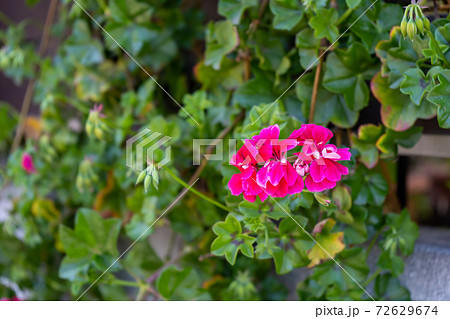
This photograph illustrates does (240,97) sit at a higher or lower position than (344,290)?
higher

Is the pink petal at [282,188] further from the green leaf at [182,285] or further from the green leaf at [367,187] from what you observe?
the green leaf at [182,285]

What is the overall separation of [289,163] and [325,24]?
30cm

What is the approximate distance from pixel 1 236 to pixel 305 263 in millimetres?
907

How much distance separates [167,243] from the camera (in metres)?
1.23

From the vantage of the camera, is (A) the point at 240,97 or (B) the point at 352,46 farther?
(A) the point at 240,97

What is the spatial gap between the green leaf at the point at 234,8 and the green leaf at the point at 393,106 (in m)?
0.26

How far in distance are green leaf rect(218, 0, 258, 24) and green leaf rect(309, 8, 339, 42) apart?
0.50ft

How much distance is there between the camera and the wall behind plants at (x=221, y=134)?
0.72m

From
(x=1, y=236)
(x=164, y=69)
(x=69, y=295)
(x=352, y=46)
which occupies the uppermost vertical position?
(x=352, y=46)

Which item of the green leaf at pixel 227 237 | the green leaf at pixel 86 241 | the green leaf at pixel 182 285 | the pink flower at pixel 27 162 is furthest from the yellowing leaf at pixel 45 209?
the green leaf at pixel 227 237

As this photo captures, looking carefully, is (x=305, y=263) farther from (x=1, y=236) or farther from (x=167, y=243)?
(x=1, y=236)

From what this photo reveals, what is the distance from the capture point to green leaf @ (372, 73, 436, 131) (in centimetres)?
75

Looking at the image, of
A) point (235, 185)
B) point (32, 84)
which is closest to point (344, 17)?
point (235, 185)
